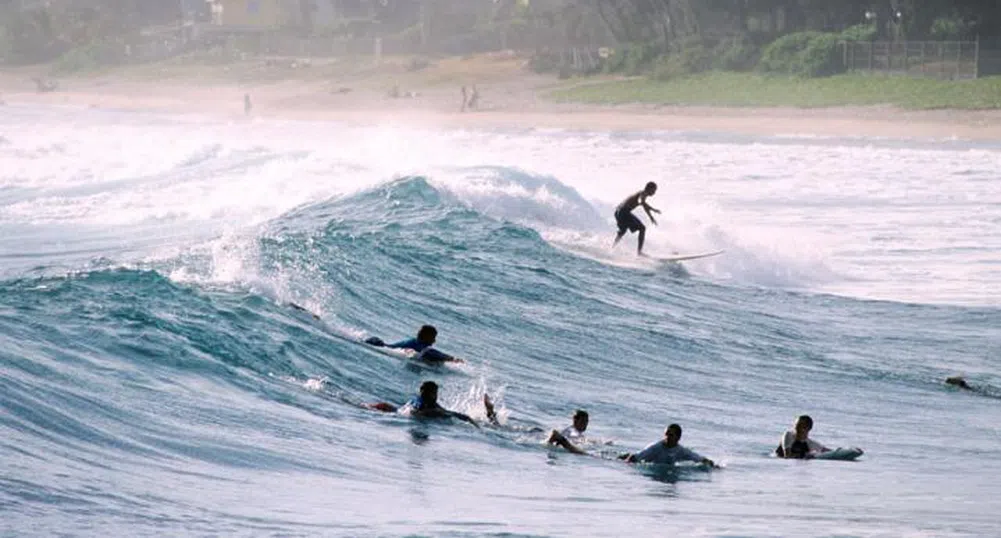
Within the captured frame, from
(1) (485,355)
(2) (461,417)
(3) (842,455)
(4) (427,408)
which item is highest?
(4) (427,408)

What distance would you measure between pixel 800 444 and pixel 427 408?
297 centimetres

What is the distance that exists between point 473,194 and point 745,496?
57.1ft

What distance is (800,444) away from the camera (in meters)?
13.9

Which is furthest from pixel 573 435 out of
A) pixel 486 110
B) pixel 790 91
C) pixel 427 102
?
pixel 427 102

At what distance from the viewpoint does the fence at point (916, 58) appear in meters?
63.4

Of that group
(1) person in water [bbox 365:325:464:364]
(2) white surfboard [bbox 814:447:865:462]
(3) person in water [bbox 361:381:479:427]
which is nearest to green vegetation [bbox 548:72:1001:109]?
(1) person in water [bbox 365:325:464:364]

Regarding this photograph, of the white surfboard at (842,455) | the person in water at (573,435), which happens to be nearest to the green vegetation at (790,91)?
the white surfboard at (842,455)

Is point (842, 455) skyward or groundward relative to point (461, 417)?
groundward

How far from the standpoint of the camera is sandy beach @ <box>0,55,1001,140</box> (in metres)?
57.9

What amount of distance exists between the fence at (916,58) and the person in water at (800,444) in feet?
167

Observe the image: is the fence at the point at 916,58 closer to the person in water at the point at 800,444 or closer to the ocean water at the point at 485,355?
the ocean water at the point at 485,355

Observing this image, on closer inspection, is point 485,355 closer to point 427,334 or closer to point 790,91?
point 427,334

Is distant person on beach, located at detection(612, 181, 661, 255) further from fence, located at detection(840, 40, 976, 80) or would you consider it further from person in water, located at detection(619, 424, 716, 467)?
fence, located at detection(840, 40, 976, 80)

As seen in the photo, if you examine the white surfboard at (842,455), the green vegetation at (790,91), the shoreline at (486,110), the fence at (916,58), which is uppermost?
the white surfboard at (842,455)
